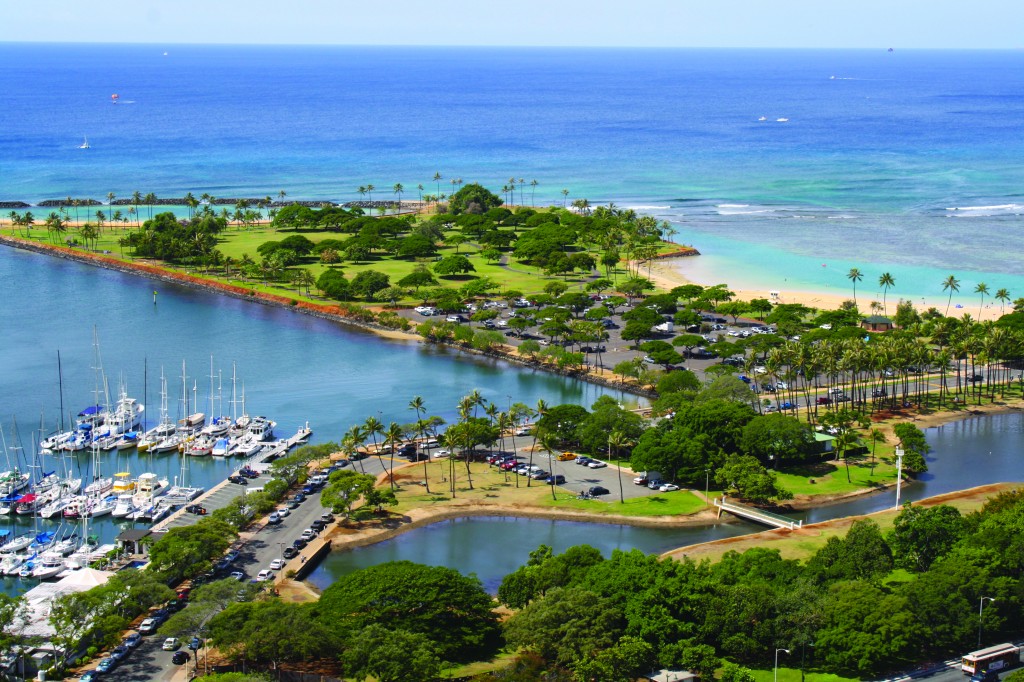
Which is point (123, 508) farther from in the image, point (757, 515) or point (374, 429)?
point (757, 515)

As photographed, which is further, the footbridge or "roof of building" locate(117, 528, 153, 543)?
the footbridge

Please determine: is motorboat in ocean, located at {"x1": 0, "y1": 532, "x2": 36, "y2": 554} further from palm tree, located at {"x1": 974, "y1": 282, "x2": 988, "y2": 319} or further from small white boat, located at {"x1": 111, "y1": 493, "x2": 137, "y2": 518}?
palm tree, located at {"x1": 974, "y1": 282, "x2": 988, "y2": 319}

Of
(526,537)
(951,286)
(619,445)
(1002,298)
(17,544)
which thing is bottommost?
(526,537)

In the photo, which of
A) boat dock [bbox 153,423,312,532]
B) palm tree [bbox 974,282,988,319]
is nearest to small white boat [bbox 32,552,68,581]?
boat dock [bbox 153,423,312,532]

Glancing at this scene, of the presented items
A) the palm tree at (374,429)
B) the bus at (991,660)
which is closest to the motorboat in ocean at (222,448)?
the palm tree at (374,429)

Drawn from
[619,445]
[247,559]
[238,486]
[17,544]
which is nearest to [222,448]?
[238,486]

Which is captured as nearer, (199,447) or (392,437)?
(392,437)
